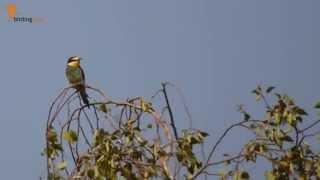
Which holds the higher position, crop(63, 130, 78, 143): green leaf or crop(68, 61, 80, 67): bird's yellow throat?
crop(68, 61, 80, 67): bird's yellow throat

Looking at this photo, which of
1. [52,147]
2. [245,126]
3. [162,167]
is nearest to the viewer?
[162,167]

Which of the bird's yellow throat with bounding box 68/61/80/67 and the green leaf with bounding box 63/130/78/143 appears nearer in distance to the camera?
the green leaf with bounding box 63/130/78/143

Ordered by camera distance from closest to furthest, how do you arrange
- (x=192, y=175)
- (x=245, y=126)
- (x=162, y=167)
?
(x=162, y=167)
(x=192, y=175)
(x=245, y=126)

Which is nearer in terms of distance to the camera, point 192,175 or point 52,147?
point 192,175

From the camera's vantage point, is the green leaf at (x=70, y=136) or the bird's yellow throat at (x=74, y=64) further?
the bird's yellow throat at (x=74, y=64)

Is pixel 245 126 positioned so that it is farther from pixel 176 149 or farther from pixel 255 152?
pixel 176 149

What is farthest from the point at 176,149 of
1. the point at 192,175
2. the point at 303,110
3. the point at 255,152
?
the point at 303,110

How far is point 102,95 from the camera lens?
13.3ft

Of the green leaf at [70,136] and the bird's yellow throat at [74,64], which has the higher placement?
the bird's yellow throat at [74,64]

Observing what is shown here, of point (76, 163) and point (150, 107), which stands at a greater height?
point (150, 107)

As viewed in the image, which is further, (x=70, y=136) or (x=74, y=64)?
(x=74, y=64)

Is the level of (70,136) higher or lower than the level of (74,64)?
lower

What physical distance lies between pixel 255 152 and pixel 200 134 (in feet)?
1.18

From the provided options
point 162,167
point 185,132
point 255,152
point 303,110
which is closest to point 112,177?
point 162,167
